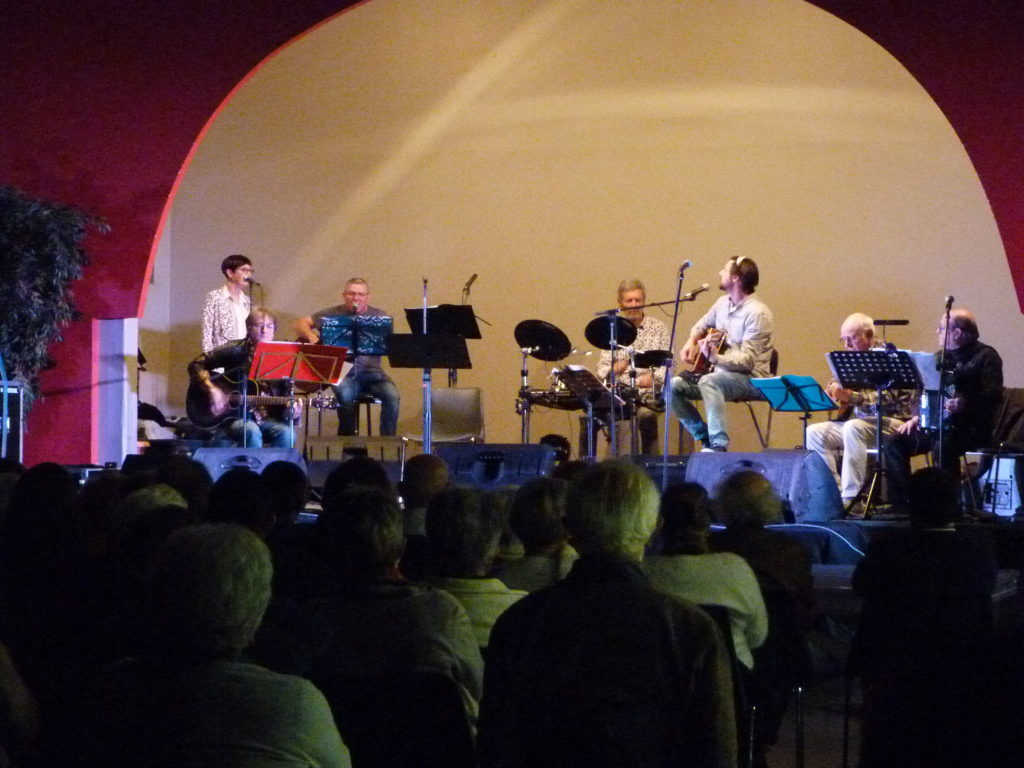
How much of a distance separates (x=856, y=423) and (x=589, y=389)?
5.98 ft

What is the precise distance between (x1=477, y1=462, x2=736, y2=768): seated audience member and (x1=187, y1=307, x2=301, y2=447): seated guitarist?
672 cm

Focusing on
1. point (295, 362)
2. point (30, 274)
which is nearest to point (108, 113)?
point (30, 274)

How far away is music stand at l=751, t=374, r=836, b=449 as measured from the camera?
291 inches

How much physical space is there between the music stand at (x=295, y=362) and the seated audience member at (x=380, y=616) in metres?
5.53

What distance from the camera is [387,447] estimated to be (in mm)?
8961

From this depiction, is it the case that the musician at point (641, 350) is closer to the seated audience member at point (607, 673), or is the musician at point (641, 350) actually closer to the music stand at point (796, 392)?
the music stand at point (796, 392)

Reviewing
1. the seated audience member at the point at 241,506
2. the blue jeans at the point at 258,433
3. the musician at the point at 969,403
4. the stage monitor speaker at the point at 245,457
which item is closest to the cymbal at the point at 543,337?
the blue jeans at the point at 258,433

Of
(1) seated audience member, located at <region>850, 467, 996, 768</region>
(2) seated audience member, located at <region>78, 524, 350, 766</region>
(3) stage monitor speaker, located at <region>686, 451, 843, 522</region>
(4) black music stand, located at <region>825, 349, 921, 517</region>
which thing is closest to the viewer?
(2) seated audience member, located at <region>78, 524, 350, 766</region>

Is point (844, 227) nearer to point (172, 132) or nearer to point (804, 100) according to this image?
point (804, 100)

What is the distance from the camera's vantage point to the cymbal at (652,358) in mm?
8453

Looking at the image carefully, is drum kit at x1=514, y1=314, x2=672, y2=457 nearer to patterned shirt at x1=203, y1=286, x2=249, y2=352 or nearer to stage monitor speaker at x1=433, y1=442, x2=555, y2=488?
stage monitor speaker at x1=433, y1=442, x2=555, y2=488

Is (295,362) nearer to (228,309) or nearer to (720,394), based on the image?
(228,309)

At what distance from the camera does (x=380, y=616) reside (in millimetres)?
2314

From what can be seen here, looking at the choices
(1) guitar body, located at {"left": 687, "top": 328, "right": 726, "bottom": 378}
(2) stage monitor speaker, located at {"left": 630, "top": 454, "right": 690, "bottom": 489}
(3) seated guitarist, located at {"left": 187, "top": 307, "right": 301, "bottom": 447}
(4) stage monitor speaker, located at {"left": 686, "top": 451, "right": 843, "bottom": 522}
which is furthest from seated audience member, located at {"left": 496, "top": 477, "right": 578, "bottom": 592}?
(3) seated guitarist, located at {"left": 187, "top": 307, "right": 301, "bottom": 447}
